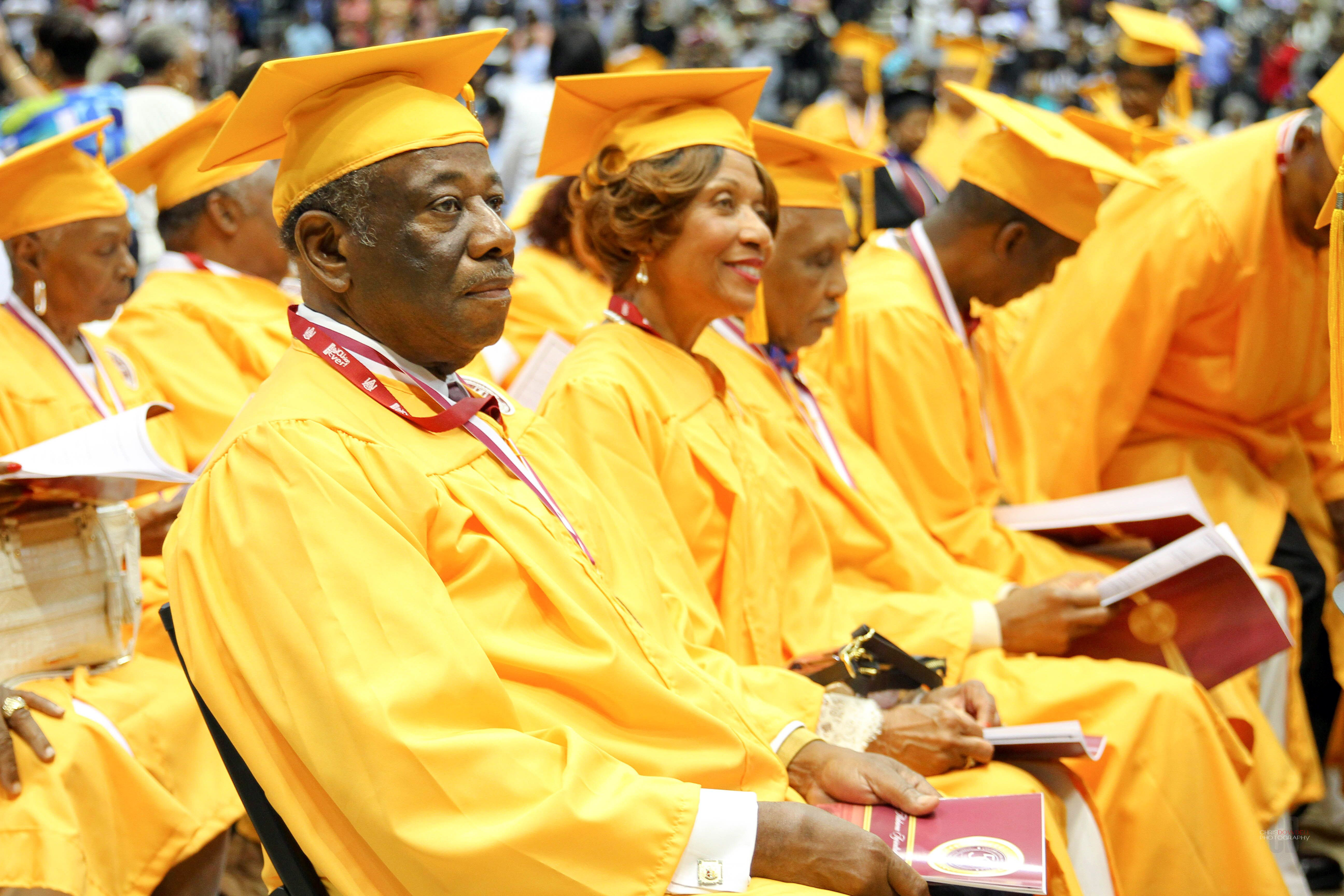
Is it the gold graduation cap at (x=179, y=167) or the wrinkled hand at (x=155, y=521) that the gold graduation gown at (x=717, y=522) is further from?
the gold graduation cap at (x=179, y=167)

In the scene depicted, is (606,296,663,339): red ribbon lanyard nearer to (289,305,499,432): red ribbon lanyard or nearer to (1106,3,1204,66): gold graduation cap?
(289,305,499,432): red ribbon lanyard

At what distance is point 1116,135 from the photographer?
14.9 ft

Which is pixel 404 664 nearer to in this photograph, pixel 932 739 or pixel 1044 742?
pixel 932 739

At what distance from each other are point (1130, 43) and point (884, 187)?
66.2 inches

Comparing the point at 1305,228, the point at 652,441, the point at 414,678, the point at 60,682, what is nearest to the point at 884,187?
the point at 1305,228

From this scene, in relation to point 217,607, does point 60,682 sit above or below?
below

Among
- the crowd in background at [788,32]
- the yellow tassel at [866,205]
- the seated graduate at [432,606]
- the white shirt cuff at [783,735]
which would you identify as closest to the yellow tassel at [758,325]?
the seated graduate at [432,606]

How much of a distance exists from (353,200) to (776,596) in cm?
129

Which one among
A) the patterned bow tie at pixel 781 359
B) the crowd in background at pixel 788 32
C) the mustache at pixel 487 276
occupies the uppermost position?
the mustache at pixel 487 276

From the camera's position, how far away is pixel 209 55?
14.7 meters

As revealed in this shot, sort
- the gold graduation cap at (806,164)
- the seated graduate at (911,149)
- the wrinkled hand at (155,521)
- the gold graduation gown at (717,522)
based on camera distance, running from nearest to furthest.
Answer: the gold graduation gown at (717,522) → the wrinkled hand at (155,521) → the gold graduation cap at (806,164) → the seated graduate at (911,149)

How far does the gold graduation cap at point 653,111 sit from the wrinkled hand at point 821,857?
149cm

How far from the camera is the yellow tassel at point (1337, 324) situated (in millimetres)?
1909

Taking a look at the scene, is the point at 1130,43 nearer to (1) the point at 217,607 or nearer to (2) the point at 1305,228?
(2) the point at 1305,228
